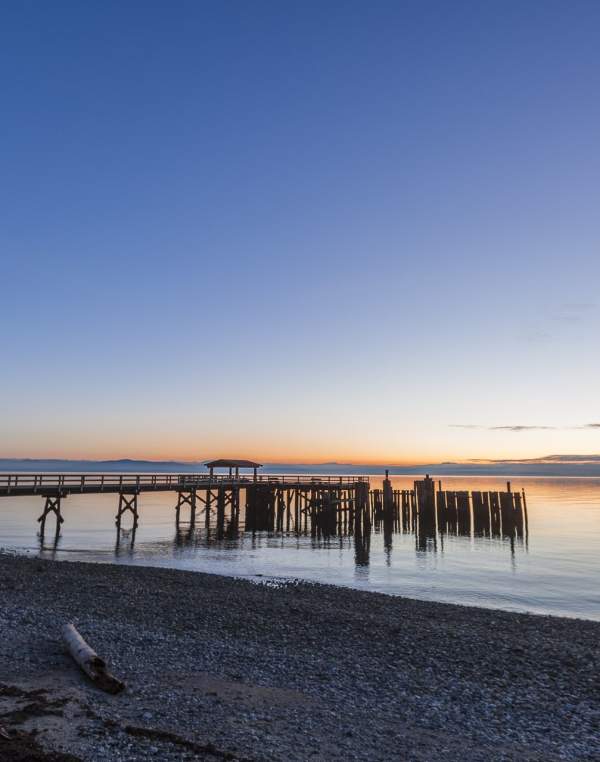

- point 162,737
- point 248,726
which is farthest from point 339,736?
point 162,737

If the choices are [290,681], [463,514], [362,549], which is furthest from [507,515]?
[290,681]

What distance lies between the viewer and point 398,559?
32000 mm

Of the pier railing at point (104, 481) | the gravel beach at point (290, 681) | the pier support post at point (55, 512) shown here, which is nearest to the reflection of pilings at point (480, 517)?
the pier railing at point (104, 481)

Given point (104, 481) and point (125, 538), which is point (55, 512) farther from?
point (125, 538)

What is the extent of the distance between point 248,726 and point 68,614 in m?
8.25

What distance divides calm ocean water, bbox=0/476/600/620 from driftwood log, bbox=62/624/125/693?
574 inches

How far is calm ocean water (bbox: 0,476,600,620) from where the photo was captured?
2336 centimetres

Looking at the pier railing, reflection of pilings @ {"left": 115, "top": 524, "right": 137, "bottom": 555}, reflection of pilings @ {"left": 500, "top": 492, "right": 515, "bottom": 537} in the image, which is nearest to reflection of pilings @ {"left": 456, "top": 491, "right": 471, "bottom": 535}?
reflection of pilings @ {"left": 500, "top": 492, "right": 515, "bottom": 537}

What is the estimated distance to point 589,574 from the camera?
28.4 m

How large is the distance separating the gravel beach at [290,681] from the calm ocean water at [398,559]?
6.09 meters

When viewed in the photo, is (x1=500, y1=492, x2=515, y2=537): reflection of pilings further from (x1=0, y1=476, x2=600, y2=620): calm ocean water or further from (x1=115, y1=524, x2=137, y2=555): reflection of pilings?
(x1=115, y1=524, x2=137, y2=555): reflection of pilings

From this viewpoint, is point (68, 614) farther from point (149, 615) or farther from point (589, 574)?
point (589, 574)

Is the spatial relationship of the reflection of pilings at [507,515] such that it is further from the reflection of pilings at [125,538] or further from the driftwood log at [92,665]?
the driftwood log at [92,665]

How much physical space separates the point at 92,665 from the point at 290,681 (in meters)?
3.50
